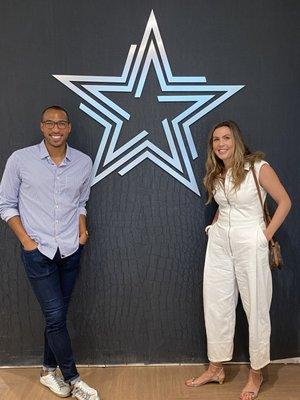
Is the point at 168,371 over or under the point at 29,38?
under

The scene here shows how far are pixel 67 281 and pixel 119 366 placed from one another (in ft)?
2.65

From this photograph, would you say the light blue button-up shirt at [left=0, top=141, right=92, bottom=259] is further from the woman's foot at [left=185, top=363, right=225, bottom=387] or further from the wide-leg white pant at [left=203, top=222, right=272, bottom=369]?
the woman's foot at [left=185, top=363, right=225, bottom=387]

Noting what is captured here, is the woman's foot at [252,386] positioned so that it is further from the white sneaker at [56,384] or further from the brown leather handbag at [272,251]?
the white sneaker at [56,384]

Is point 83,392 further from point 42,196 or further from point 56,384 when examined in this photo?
point 42,196

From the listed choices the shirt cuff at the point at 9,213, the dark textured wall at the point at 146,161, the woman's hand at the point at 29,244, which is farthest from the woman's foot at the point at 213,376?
the shirt cuff at the point at 9,213

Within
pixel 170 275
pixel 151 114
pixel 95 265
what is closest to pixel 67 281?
pixel 95 265

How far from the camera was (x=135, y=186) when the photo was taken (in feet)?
9.90

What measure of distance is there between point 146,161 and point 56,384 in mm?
1506

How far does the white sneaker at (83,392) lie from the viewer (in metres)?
2.61

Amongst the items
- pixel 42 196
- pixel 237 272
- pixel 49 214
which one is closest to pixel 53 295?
pixel 49 214

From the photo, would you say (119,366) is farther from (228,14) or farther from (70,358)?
(228,14)

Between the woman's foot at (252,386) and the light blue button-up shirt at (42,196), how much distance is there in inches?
51.7

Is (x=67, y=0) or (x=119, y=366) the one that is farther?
(x=119, y=366)

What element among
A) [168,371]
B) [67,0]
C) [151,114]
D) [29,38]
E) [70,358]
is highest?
[67,0]
